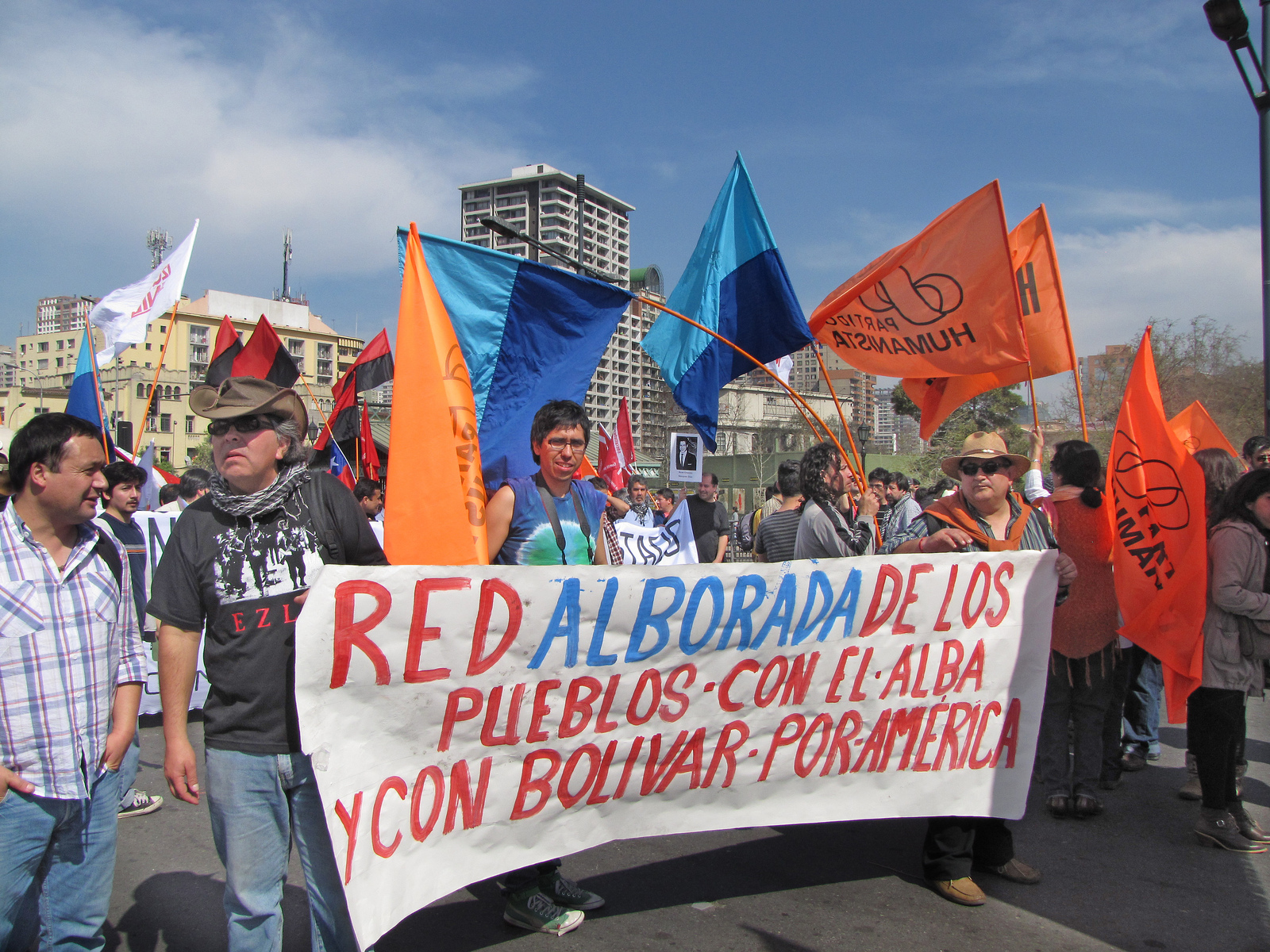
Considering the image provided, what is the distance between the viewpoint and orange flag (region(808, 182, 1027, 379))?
5.12 meters

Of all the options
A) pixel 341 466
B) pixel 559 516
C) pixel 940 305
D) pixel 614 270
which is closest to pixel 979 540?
pixel 559 516

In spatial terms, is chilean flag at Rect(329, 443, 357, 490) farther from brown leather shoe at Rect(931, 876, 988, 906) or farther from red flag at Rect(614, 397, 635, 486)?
brown leather shoe at Rect(931, 876, 988, 906)

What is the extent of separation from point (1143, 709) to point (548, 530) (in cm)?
455

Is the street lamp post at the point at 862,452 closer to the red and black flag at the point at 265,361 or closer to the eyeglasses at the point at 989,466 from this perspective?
the eyeglasses at the point at 989,466

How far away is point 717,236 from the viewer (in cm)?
620

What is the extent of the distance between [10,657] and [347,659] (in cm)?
91

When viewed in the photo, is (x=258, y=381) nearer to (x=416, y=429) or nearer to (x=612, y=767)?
(x=416, y=429)

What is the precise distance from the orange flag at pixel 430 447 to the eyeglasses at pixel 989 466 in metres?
2.28

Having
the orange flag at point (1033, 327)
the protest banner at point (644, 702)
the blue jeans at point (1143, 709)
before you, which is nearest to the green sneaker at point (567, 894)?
the protest banner at point (644, 702)

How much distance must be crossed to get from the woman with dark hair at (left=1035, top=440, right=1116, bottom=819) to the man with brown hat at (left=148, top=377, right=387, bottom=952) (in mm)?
3684

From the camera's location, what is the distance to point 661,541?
505 cm

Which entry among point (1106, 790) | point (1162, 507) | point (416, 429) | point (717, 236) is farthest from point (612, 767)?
point (717, 236)

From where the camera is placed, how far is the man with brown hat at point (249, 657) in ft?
7.88

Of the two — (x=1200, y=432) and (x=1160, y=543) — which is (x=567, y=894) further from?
(x=1200, y=432)
